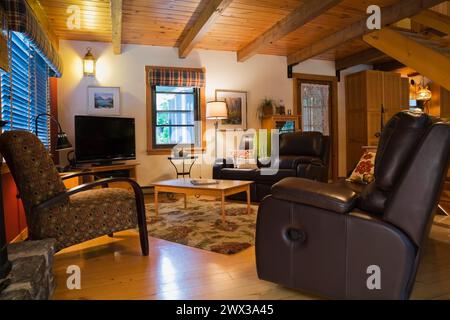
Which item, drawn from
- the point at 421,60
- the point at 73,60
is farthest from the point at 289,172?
the point at 73,60

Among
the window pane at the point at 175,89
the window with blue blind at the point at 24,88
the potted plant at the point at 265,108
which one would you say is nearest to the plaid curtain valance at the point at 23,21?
the window with blue blind at the point at 24,88

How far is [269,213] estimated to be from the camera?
65.2 inches

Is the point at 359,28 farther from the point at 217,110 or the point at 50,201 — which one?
the point at 50,201

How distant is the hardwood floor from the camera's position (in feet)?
5.55

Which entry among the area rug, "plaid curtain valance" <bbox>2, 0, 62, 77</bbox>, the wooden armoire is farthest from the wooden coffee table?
the wooden armoire

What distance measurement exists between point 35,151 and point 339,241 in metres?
1.75

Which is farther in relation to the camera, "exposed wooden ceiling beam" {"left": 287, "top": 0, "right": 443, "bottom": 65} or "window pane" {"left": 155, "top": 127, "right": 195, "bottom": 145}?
"window pane" {"left": 155, "top": 127, "right": 195, "bottom": 145}

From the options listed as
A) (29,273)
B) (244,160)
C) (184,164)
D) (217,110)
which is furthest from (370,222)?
(184,164)

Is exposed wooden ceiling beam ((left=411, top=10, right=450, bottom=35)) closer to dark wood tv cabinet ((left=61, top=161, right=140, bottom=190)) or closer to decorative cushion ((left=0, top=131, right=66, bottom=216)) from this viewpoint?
dark wood tv cabinet ((left=61, top=161, right=140, bottom=190))

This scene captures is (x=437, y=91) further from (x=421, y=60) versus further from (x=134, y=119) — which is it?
(x=134, y=119)

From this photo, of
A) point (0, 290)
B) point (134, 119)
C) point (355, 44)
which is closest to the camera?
point (0, 290)

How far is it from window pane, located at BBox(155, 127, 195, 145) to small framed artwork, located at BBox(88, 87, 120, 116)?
75 centimetres

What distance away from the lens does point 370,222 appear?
139cm

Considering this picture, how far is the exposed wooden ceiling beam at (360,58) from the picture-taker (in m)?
5.57
